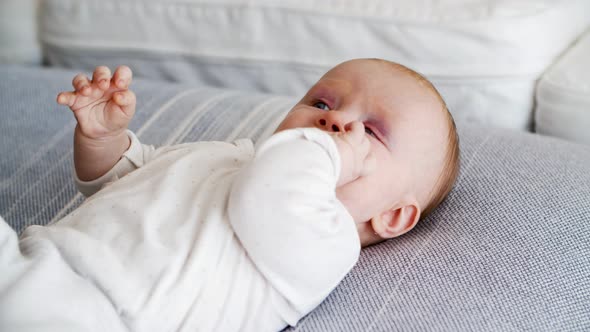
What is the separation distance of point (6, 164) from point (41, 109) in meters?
0.17

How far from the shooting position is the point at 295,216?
770 millimetres

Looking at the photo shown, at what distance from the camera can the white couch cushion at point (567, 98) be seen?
4.07ft

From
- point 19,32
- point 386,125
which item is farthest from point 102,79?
point 19,32

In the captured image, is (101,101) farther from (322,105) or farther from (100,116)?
(322,105)

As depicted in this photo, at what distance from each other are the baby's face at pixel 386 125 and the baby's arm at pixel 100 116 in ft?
0.74

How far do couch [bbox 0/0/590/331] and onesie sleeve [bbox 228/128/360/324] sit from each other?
3.0 inches

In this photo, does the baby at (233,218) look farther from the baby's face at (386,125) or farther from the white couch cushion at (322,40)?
the white couch cushion at (322,40)

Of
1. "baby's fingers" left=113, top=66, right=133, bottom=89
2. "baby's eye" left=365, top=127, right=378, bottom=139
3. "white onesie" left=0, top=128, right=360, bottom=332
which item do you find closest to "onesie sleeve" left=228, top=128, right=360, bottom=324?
"white onesie" left=0, top=128, right=360, bottom=332

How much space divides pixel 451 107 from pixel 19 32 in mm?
1104


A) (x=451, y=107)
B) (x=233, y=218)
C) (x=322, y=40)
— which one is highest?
(x=233, y=218)

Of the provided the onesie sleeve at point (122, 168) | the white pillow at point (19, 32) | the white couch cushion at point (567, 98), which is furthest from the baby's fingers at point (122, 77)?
the white pillow at point (19, 32)

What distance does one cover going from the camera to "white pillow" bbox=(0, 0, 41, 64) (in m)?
1.73

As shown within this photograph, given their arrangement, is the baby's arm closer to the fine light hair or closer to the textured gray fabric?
the textured gray fabric

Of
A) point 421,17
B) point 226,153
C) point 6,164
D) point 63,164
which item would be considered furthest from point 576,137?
point 6,164
